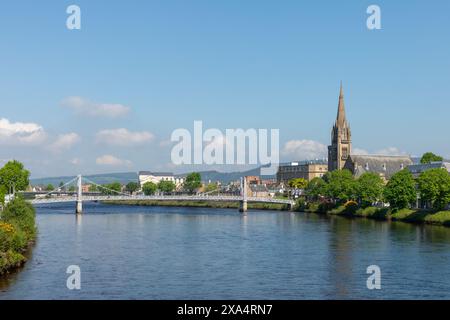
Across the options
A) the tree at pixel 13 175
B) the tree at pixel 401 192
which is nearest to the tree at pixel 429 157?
the tree at pixel 401 192

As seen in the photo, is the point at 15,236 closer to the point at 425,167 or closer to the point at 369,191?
the point at 369,191

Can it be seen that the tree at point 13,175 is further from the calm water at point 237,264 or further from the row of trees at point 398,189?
the row of trees at point 398,189

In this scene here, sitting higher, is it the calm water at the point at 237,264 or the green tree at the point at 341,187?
the green tree at the point at 341,187

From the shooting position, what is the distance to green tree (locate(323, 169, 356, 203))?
102750mm

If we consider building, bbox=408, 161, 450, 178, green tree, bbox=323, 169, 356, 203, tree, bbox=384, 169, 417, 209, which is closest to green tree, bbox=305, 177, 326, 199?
green tree, bbox=323, 169, 356, 203

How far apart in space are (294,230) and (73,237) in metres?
25.8

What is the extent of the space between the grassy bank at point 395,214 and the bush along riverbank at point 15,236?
4656 centimetres

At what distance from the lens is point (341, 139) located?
502ft

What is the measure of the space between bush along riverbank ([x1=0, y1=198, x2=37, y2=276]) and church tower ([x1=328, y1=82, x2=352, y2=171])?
4194 inches

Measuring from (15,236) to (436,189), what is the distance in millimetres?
52865

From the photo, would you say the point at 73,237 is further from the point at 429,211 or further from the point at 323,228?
the point at 429,211

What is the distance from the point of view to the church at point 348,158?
136625 mm

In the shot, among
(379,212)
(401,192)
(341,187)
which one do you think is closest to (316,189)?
(341,187)

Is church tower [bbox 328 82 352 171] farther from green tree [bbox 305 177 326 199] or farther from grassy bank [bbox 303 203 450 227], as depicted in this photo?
grassy bank [bbox 303 203 450 227]
